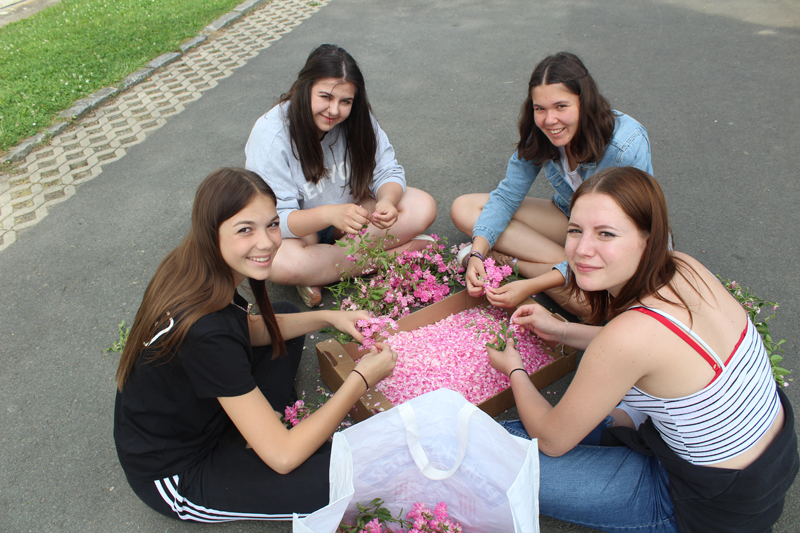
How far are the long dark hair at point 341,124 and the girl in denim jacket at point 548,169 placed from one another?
0.69m

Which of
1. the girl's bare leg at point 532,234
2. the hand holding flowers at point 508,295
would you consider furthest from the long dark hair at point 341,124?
the hand holding flowers at point 508,295

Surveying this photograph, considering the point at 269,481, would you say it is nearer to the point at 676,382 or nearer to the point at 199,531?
the point at 199,531

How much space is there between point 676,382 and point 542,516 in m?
0.92

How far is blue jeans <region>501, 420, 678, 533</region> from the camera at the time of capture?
182cm

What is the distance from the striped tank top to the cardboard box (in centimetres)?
76

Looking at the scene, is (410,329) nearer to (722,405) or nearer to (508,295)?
(508,295)

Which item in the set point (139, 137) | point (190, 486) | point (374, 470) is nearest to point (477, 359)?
point (374, 470)

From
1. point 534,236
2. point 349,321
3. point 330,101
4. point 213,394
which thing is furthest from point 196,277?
point 534,236

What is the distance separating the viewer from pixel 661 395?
1.63 meters

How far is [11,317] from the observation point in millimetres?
3219

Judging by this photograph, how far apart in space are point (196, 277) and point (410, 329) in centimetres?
125

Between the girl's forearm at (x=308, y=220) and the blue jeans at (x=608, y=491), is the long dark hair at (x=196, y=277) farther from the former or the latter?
the blue jeans at (x=608, y=491)

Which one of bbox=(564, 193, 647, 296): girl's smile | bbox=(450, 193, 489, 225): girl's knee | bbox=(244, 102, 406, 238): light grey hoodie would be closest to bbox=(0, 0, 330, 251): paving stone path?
bbox=(244, 102, 406, 238): light grey hoodie

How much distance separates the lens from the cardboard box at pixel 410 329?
2299mm
